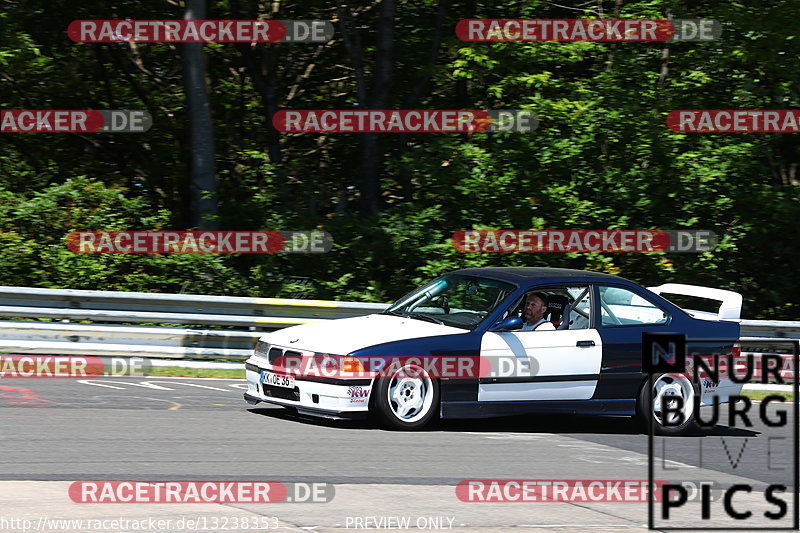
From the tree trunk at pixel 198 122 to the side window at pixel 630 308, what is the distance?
8.93 meters

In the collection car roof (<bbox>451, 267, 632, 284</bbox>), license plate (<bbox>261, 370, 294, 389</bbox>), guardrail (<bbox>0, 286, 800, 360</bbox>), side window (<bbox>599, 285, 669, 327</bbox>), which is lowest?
license plate (<bbox>261, 370, 294, 389</bbox>)

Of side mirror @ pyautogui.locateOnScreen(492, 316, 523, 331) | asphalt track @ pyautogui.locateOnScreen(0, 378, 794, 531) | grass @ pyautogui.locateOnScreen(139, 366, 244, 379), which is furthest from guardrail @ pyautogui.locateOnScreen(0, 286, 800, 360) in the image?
side mirror @ pyautogui.locateOnScreen(492, 316, 523, 331)

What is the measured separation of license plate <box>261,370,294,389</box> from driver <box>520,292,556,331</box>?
2.17 meters

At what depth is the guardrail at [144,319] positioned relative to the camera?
13.4 meters

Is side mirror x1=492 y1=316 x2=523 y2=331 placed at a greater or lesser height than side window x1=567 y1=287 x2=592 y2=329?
lesser

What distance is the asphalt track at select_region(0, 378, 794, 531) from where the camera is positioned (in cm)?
773

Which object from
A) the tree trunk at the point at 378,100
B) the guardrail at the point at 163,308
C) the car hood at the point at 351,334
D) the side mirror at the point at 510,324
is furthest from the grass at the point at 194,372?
the tree trunk at the point at 378,100

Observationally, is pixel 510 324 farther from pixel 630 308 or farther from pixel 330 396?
pixel 330 396

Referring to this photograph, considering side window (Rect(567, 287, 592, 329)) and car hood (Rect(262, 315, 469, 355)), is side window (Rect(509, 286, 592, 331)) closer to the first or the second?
side window (Rect(567, 287, 592, 329))

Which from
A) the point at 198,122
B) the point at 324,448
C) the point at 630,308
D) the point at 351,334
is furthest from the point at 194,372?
the point at 198,122

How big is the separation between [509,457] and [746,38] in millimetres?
12414

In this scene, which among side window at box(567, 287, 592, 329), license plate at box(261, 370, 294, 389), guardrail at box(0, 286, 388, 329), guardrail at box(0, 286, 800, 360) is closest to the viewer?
license plate at box(261, 370, 294, 389)

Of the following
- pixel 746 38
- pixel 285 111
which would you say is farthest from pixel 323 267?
pixel 746 38

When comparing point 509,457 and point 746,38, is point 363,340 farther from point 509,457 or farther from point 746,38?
point 746,38
